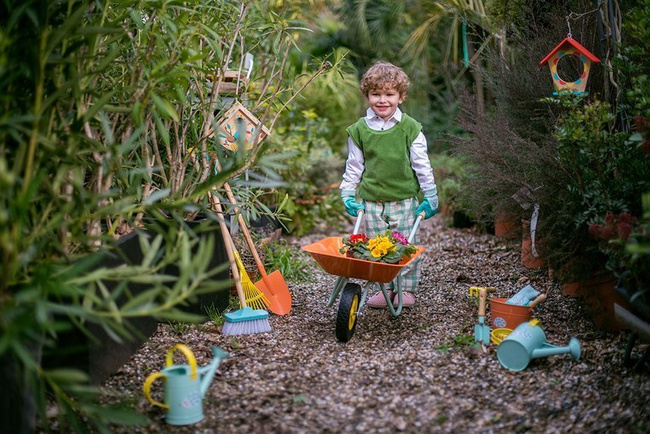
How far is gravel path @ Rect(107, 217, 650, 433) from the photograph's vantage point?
2.38m

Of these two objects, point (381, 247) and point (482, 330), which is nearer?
point (482, 330)

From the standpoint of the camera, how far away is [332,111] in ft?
27.7

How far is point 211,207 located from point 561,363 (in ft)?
6.52

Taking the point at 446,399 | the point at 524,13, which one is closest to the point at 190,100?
the point at 446,399

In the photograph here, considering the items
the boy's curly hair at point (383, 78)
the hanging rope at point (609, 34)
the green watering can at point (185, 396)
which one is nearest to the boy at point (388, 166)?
the boy's curly hair at point (383, 78)

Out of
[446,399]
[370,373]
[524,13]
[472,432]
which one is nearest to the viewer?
[472,432]

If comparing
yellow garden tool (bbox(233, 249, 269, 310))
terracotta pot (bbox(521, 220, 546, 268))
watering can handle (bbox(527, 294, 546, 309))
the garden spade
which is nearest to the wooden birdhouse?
terracotta pot (bbox(521, 220, 546, 268))

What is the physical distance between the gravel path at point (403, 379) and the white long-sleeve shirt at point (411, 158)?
756mm

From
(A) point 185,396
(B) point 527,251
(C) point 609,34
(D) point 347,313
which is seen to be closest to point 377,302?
(D) point 347,313

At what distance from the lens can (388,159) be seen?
385 centimetres

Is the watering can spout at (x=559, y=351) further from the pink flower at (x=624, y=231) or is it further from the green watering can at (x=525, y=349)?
the pink flower at (x=624, y=231)

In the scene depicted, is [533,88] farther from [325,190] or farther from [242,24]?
[325,190]

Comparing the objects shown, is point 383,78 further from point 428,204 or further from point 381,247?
point 381,247

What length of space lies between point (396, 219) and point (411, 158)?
381mm
